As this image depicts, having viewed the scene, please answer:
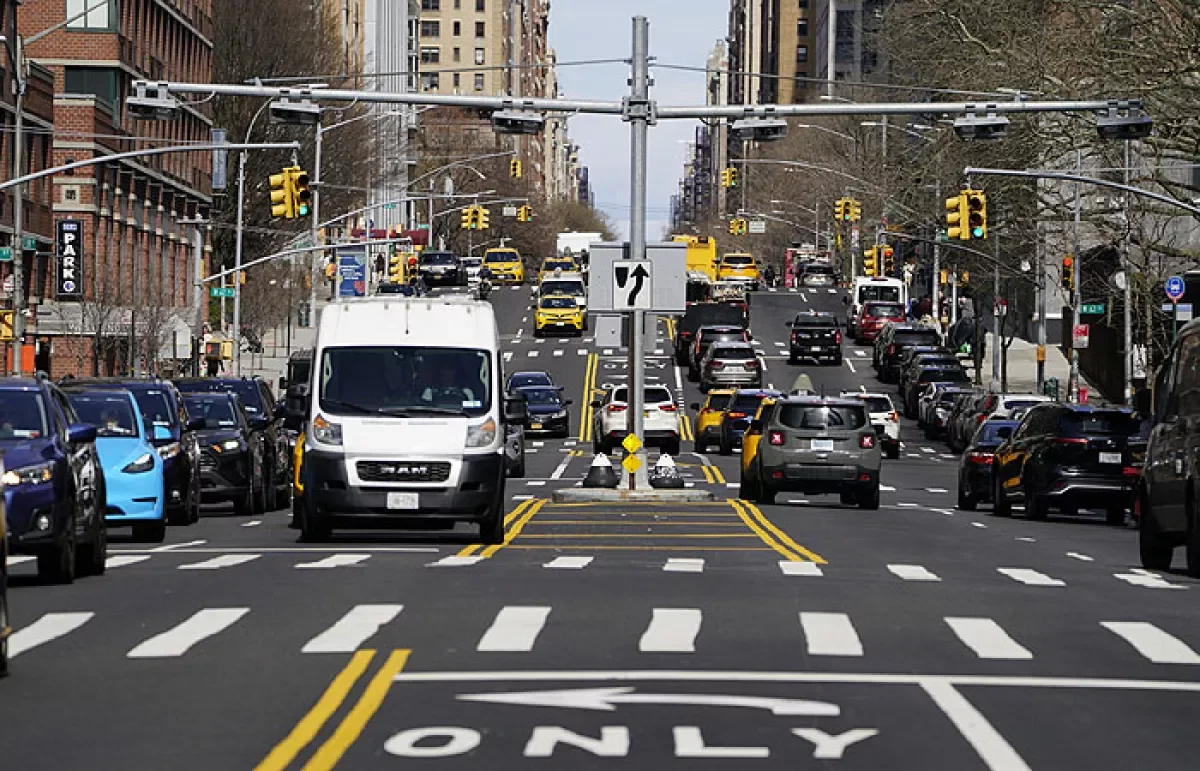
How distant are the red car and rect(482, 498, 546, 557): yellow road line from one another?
63043 millimetres

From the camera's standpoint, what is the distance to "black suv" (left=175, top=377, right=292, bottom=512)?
A: 35938 mm

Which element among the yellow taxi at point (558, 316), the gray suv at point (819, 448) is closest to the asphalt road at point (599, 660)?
the gray suv at point (819, 448)

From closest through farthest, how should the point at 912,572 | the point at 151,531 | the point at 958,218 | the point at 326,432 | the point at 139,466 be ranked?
the point at 912,572 → the point at 326,432 → the point at 139,466 → the point at 151,531 → the point at 958,218

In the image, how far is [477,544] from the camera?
82.0 feet

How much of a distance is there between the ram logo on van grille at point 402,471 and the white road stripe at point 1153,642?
916cm

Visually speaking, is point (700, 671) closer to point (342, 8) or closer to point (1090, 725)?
point (1090, 725)

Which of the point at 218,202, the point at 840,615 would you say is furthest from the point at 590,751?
the point at 218,202

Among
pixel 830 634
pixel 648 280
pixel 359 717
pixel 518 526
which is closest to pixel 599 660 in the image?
pixel 830 634

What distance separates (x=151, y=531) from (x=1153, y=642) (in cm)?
1406

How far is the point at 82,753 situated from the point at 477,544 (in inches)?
583

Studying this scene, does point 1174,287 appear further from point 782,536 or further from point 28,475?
point 28,475

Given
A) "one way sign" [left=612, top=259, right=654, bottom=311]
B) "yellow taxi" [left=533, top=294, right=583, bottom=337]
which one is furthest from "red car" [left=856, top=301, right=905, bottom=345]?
"one way sign" [left=612, top=259, right=654, bottom=311]

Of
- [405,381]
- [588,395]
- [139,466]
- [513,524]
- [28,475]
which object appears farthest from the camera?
[588,395]

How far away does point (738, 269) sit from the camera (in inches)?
5032
